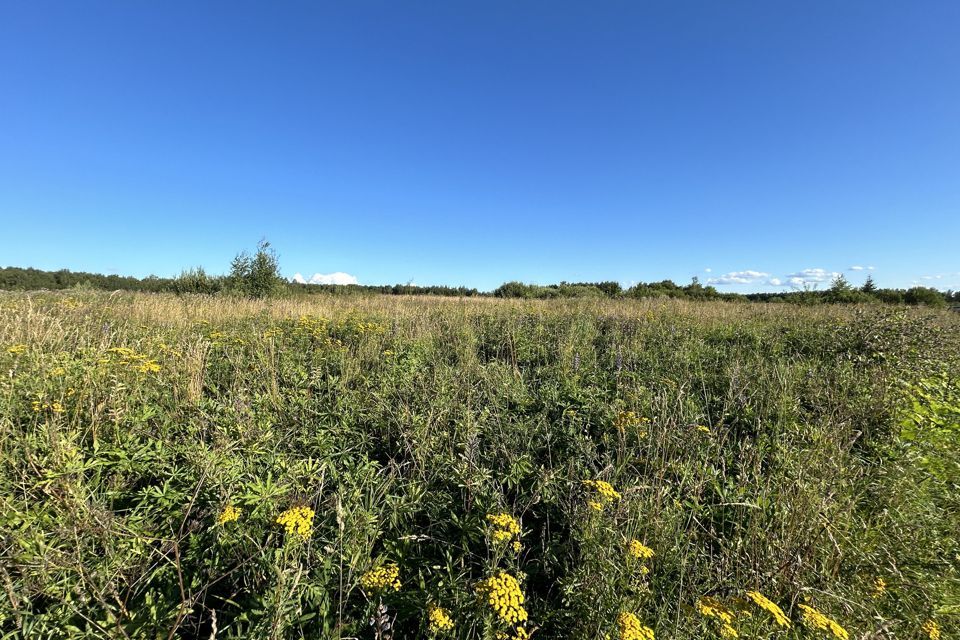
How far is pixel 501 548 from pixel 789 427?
307 centimetres

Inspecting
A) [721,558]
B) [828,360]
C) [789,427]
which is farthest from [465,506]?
[828,360]

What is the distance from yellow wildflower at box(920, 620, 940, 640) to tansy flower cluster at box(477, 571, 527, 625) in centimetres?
189

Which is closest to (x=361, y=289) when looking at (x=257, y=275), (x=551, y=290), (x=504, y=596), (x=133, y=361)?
(x=257, y=275)

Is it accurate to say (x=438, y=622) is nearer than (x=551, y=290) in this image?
Yes

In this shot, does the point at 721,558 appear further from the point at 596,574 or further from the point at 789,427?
the point at 789,427

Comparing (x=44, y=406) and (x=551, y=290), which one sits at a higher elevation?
(x=551, y=290)

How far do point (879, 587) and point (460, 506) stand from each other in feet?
7.15

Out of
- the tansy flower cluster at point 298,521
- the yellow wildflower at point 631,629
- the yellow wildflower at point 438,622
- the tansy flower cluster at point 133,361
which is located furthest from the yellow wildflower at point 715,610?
the tansy flower cluster at point 133,361

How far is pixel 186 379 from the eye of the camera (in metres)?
3.26

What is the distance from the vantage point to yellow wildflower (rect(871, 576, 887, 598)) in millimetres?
1675

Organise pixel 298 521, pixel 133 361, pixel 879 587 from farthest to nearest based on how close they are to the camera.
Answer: pixel 133 361
pixel 879 587
pixel 298 521

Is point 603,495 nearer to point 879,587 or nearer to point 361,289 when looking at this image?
point 879,587

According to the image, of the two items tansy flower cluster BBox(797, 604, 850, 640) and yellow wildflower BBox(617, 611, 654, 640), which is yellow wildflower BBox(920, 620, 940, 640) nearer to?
tansy flower cluster BBox(797, 604, 850, 640)

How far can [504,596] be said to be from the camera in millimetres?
1218
